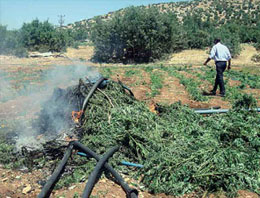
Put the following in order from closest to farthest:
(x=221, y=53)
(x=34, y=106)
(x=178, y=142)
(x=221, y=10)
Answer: (x=178, y=142) < (x=34, y=106) < (x=221, y=53) < (x=221, y=10)

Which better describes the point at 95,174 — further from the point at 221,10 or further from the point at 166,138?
the point at 221,10

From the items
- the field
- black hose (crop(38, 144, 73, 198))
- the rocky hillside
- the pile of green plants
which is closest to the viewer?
black hose (crop(38, 144, 73, 198))

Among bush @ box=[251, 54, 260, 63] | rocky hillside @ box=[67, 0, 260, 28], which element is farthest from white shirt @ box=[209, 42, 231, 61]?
rocky hillside @ box=[67, 0, 260, 28]

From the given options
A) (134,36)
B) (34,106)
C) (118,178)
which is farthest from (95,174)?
(134,36)

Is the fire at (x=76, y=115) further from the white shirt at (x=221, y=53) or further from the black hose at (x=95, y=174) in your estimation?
the white shirt at (x=221, y=53)

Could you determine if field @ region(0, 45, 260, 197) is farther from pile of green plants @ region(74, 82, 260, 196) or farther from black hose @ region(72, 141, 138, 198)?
pile of green plants @ region(74, 82, 260, 196)

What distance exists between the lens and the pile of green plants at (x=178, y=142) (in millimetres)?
3533

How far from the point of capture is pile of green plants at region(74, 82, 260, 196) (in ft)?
11.6

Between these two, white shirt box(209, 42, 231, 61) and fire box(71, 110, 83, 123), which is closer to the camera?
fire box(71, 110, 83, 123)

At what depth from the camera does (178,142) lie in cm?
441

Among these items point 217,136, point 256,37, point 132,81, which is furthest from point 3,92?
point 256,37

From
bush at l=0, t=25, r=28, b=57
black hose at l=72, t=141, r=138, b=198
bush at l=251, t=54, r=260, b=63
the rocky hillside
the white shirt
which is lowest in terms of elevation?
black hose at l=72, t=141, r=138, b=198

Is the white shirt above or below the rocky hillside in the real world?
below

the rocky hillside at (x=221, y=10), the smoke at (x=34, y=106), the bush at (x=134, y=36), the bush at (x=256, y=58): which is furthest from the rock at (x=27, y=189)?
the rocky hillside at (x=221, y=10)
